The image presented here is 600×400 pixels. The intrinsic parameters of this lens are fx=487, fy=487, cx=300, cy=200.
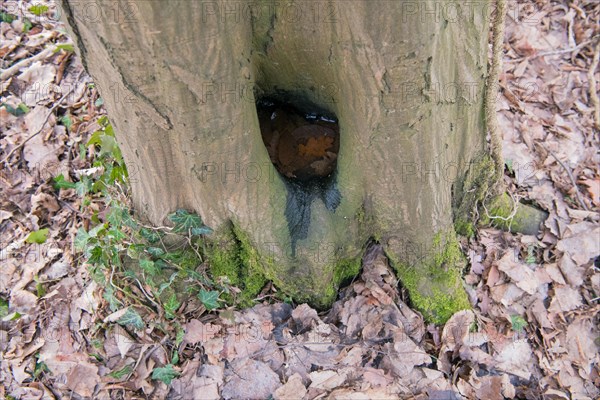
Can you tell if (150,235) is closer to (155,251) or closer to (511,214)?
(155,251)

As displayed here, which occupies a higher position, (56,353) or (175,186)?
(175,186)

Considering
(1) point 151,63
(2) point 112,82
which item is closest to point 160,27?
(1) point 151,63

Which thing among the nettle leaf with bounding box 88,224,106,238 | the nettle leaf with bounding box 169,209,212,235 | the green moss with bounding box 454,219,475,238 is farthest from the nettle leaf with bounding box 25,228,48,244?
the green moss with bounding box 454,219,475,238

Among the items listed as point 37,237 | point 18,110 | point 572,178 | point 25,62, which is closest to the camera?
point 37,237

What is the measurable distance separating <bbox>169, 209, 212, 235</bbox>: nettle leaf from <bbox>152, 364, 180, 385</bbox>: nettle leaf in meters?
Answer: 0.68

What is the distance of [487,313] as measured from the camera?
287 centimetres

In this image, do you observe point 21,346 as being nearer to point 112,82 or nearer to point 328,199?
point 112,82

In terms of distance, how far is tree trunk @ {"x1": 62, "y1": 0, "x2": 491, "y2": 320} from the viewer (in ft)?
5.59

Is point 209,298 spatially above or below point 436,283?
above

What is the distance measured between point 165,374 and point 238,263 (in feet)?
2.13

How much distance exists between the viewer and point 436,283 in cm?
271

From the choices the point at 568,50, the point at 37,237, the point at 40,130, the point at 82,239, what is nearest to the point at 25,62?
the point at 40,130

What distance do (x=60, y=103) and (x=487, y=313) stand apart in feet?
10.7

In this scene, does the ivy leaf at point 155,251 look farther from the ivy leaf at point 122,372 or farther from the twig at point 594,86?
the twig at point 594,86
